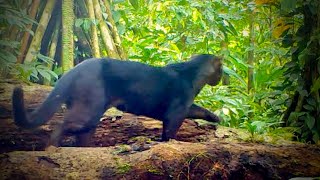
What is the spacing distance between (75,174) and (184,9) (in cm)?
90

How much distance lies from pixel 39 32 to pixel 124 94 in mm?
418

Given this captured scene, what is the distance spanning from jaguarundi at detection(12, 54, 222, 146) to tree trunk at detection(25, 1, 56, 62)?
150 mm

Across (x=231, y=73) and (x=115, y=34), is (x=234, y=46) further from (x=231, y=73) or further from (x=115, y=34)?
(x=115, y=34)

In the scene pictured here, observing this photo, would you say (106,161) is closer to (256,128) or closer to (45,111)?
(45,111)

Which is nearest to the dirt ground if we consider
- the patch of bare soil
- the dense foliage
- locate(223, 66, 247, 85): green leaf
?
the patch of bare soil

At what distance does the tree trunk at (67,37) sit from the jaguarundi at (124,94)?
0.21 ft

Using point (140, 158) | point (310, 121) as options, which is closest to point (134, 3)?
point (140, 158)

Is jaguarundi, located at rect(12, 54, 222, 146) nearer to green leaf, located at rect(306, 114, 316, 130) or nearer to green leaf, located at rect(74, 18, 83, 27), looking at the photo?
green leaf, located at rect(74, 18, 83, 27)

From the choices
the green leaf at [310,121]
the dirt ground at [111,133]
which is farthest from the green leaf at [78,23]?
the green leaf at [310,121]

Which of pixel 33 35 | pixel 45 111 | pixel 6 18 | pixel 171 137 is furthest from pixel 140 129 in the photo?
pixel 6 18

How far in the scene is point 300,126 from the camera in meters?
2.04

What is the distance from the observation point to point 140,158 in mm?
1296

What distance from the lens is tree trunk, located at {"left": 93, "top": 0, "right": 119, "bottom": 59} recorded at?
1.69m

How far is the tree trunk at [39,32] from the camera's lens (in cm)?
157
